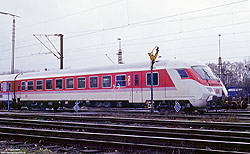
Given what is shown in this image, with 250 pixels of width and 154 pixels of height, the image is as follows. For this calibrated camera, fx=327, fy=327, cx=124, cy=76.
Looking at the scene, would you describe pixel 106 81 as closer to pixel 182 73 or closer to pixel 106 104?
pixel 106 104

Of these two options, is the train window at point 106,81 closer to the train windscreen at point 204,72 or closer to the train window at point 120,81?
the train window at point 120,81

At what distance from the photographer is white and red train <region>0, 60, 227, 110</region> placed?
17875mm

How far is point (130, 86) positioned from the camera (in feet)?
65.6

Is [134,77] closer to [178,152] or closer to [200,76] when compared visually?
[200,76]

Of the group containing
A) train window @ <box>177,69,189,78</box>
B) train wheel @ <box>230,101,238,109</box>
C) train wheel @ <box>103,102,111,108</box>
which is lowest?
train wheel @ <box>230,101,238,109</box>

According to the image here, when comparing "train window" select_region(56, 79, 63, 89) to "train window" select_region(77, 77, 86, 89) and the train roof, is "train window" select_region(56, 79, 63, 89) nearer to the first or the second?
the train roof

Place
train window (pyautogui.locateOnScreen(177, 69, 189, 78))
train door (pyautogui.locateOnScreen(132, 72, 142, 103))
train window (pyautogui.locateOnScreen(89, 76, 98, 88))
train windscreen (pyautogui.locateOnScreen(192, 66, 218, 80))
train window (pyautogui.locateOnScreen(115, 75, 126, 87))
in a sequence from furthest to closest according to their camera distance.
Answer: train window (pyautogui.locateOnScreen(89, 76, 98, 88)) → train window (pyautogui.locateOnScreen(115, 75, 126, 87)) → train door (pyautogui.locateOnScreen(132, 72, 142, 103)) → train windscreen (pyautogui.locateOnScreen(192, 66, 218, 80)) → train window (pyautogui.locateOnScreen(177, 69, 189, 78))

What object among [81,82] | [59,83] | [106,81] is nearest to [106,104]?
[106,81]

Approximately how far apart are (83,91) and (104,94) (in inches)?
78.8

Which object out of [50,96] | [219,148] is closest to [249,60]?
[50,96]

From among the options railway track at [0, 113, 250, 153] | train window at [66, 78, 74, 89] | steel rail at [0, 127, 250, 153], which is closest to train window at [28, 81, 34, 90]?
train window at [66, 78, 74, 89]

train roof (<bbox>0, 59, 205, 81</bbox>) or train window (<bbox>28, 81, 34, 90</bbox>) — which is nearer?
train roof (<bbox>0, 59, 205, 81</bbox>)

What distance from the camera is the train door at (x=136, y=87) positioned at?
64.5 ft

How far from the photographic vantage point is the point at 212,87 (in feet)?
59.7
